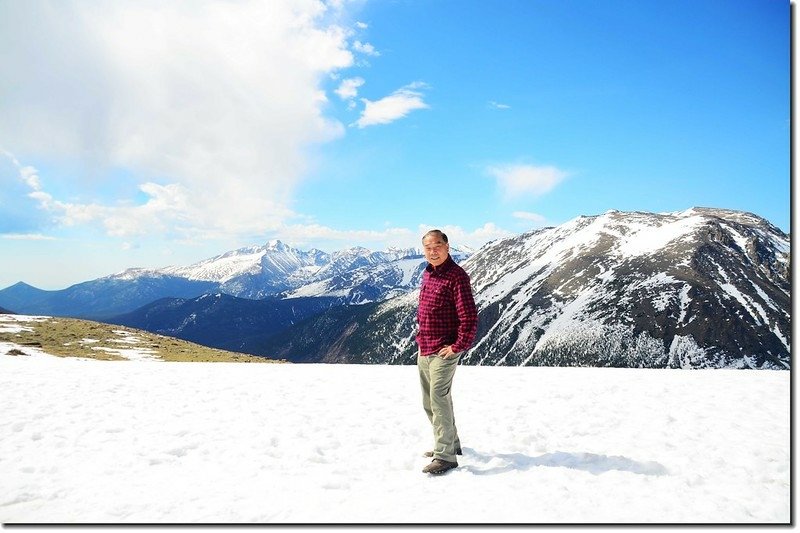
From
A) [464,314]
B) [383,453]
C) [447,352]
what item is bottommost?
[383,453]

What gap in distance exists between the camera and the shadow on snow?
299 inches

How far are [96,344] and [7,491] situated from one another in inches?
1772

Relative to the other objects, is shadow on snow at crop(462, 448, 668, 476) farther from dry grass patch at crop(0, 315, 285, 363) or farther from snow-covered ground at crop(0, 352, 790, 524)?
dry grass patch at crop(0, 315, 285, 363)

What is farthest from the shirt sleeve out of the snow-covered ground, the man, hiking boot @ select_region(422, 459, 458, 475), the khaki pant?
the snow-covered ground

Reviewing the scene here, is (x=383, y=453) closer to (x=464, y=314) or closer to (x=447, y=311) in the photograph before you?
(x=447, y=311)

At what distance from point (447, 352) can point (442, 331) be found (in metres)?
0.47

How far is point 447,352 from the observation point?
770cm

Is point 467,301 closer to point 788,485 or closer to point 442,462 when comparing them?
point 442,462

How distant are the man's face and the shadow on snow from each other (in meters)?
3.68

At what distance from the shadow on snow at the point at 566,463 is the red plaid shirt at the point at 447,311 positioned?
7.16 ft

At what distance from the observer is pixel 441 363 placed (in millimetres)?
7848

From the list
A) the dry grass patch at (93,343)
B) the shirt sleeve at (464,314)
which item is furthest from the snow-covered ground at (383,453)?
the dry grass patch at (93,343)

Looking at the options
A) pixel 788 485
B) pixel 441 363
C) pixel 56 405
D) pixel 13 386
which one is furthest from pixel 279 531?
pixel 13 386

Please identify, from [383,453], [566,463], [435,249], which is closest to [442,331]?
[435,249]
